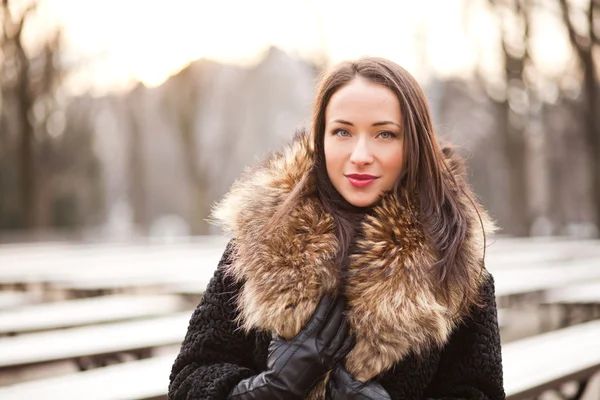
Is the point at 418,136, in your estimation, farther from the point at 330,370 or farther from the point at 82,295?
the point at 82,295

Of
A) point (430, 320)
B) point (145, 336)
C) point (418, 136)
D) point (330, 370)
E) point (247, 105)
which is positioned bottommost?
point (145, 336)

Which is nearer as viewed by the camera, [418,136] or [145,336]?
[418,136]

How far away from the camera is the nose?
6.13 feet

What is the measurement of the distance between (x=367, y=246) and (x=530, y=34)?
14.3m

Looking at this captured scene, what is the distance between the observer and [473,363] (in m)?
1.88

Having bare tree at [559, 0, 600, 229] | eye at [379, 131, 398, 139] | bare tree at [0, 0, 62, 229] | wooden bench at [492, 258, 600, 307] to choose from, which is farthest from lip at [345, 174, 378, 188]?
bare tree at [0, 0, 62, 229]

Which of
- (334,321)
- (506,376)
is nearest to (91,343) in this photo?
(506,376)

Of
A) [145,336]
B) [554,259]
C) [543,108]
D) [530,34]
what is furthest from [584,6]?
[145,336]

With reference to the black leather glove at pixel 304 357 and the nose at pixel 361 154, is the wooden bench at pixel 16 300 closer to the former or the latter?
the black leather glove at pixel 304 357

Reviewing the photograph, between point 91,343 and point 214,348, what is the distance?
2579mm

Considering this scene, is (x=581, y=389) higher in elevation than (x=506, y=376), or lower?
lower

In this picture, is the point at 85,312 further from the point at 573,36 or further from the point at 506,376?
the point at 573,36

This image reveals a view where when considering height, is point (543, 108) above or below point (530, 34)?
below

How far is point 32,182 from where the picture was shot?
1630 cm
